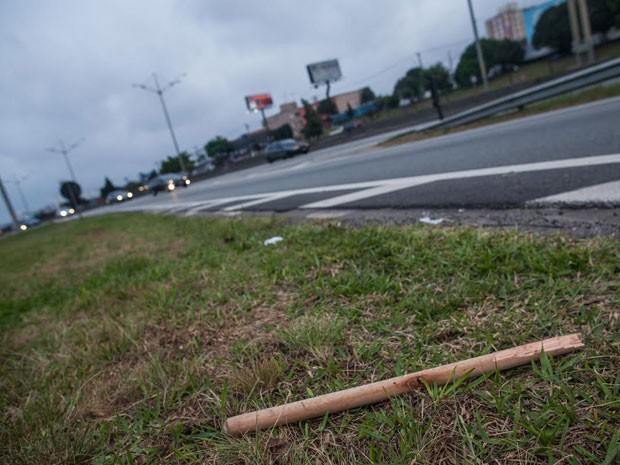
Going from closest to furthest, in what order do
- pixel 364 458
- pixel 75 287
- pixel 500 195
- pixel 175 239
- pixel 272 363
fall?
pixel 364 458, pixel 272 363, pixel 500 195, pixel 75 287, pixel 175 239

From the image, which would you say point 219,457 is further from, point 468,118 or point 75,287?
point 468,118

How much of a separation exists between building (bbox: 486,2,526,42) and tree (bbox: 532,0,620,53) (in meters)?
28.4

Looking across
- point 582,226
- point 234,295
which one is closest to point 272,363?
point 234,295

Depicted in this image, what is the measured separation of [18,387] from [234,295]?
977 millimetres

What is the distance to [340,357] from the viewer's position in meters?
1.33

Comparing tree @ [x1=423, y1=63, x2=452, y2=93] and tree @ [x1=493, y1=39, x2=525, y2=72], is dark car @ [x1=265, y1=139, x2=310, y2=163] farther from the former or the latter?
tree @ [x1=493, y1=39, x2=525, y2=72]

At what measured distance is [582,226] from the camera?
198 centimetres

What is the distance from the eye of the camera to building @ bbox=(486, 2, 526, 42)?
264 feet

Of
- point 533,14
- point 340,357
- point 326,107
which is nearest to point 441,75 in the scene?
point 533,14

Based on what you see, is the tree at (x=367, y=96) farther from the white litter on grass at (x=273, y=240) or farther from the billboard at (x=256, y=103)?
the white litter on grass at (x=273, y=240)

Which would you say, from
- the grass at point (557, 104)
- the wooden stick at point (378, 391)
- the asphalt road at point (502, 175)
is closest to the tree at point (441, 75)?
the grass at point (557, 104)

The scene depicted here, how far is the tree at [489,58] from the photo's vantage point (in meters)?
59.4

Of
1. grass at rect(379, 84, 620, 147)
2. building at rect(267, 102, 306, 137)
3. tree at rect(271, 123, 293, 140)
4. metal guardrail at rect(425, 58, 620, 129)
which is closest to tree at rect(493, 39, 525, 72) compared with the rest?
tree at rect(271, 123, 293, 140)

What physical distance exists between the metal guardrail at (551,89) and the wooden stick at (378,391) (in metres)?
10.0
